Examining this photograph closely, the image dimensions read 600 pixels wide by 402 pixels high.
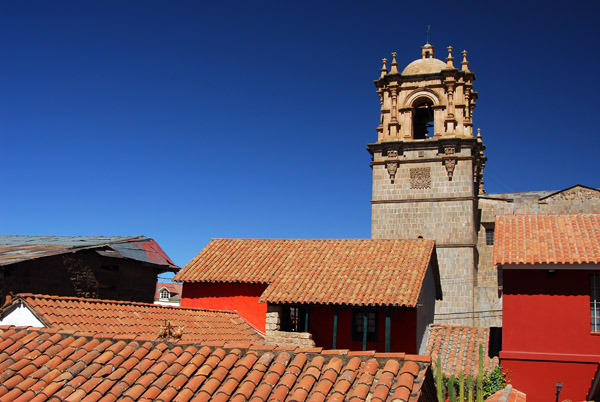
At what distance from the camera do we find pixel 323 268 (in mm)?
18094

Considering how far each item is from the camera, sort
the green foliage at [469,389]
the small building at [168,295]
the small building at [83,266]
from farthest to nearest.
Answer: the small building at [168,295], the small building at [83,266], the green foliage at [469,389]

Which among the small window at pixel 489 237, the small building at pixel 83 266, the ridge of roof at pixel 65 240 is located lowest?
the small building at pixel 83 266

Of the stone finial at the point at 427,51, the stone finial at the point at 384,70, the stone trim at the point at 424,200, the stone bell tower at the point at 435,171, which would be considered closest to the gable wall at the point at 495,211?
the stone bell tower at the point at 435,171

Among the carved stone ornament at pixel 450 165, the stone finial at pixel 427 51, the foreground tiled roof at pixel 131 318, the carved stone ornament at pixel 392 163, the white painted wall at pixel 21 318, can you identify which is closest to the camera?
the white painted wall at pixel 21 318

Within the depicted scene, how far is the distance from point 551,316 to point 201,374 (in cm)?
1063

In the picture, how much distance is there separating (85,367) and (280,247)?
13523 millimetres

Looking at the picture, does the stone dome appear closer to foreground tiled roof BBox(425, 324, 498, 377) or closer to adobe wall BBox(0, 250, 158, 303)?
foreground tiled roof BBox(425, 324, 498, 377)

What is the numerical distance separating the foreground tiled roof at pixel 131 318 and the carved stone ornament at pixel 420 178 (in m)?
11.4

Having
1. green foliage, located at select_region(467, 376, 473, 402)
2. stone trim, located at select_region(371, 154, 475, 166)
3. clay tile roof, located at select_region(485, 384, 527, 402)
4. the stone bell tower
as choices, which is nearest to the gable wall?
the stone bell tower

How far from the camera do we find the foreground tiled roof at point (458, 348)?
1518 centimetres

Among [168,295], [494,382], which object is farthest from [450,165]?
[168,295]

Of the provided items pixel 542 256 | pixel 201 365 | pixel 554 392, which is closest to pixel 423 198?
pixel 542 256

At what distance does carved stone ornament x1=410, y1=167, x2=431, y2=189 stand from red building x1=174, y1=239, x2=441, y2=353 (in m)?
6.03

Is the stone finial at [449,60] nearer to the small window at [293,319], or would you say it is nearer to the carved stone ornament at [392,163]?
the carved stone ornament at [392,163]
